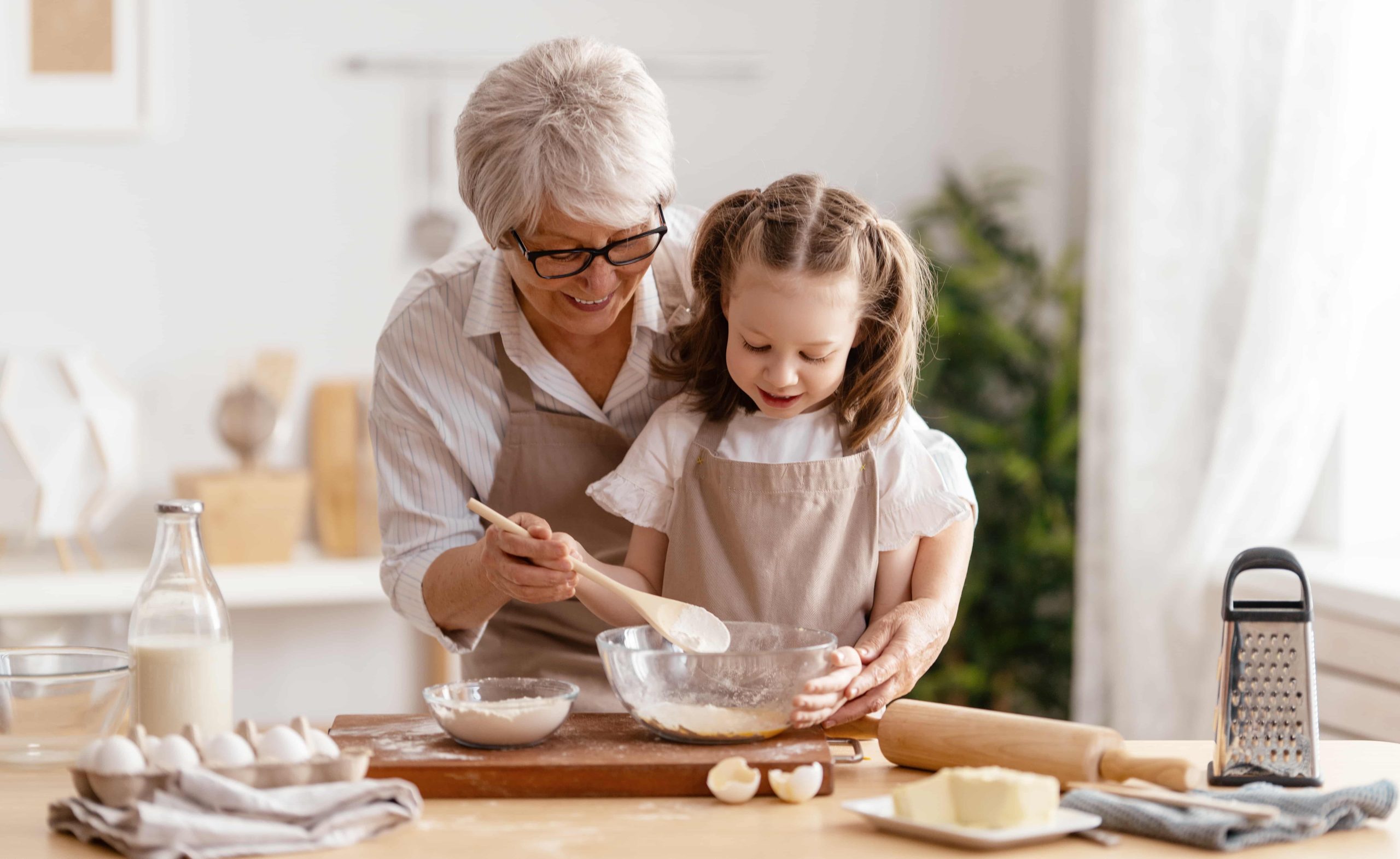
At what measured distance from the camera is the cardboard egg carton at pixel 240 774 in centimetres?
118

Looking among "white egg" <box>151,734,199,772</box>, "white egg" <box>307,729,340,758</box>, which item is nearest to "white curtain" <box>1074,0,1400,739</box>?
"white egg" <box>307,729,340,758</box>

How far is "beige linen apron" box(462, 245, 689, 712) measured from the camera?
5.98 ft

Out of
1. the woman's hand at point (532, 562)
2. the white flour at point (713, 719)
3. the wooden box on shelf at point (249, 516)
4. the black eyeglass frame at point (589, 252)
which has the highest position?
the black eyeglass frame at point (589, 252)

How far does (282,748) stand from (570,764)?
264 mm

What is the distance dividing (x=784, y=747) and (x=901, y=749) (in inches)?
5.0

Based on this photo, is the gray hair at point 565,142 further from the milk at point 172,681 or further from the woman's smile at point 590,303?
the milk at point 172,681

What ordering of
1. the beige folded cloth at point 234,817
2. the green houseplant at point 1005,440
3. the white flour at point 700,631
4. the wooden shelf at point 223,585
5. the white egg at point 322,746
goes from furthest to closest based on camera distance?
the green houseplant at point 1005,440, the wooden shelf at point 223,585, the white flour at point 700,631, the white egg at point 322,746, the beige folded cloth at point 234,817

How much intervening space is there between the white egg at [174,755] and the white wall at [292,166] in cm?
225

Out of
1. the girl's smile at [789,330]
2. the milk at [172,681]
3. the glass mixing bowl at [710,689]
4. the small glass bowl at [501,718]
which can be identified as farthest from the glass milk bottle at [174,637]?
the girl's smile at [789,330]

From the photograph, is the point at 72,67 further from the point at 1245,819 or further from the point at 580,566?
the point at 1245,819

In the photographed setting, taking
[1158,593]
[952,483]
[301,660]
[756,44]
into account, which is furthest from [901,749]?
[756,44]

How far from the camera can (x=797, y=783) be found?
1.29m

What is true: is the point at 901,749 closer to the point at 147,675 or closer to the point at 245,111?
the point at 147,675

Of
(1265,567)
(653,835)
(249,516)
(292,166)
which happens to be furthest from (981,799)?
(292,166)
